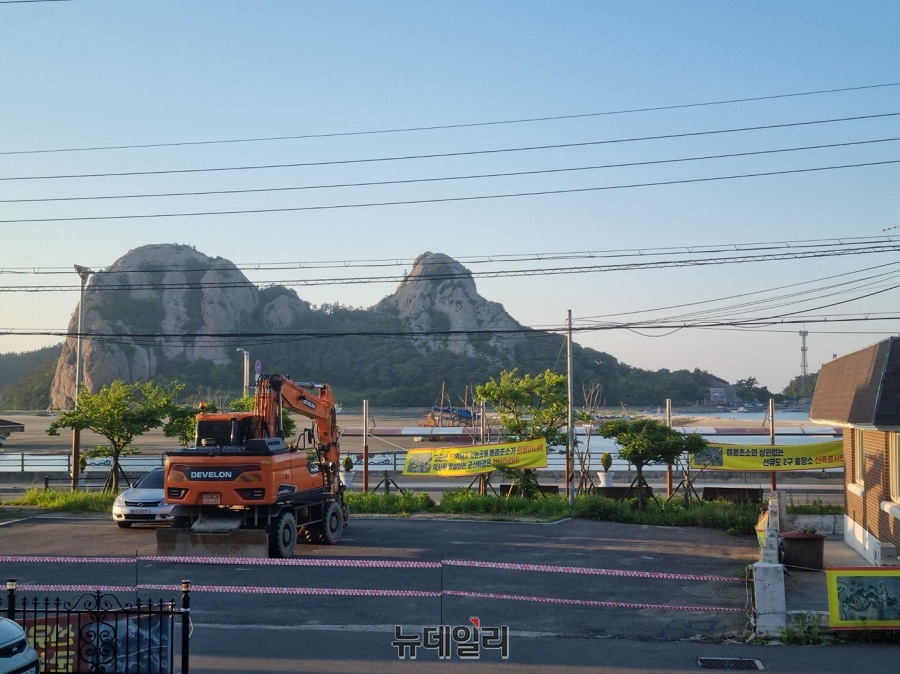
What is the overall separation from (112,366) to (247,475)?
328 feet

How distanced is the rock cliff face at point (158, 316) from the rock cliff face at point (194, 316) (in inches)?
5.4

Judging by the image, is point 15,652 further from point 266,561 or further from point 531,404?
point 531,404

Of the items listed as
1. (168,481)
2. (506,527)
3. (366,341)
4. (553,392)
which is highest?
(366,341)

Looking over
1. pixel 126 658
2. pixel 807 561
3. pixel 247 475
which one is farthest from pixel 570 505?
pixel 126 658

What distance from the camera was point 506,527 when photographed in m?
20.9

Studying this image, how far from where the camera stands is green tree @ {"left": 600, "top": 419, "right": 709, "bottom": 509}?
75.5ft

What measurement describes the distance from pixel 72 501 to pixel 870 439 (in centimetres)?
2097

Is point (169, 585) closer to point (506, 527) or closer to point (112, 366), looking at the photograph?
point (506, 527)

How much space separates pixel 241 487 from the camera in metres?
15.9

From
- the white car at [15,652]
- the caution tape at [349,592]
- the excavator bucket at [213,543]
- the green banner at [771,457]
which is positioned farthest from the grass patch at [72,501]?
the white car at [15,652]

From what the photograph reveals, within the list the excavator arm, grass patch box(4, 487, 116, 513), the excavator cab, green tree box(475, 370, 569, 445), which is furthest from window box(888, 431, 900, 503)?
grass patch box(4, 487, 116, 513)

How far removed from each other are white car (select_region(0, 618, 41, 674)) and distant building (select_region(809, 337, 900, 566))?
12547 mm

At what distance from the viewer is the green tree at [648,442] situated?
2300cm

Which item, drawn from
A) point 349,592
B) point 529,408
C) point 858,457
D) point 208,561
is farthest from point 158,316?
point 349,592
